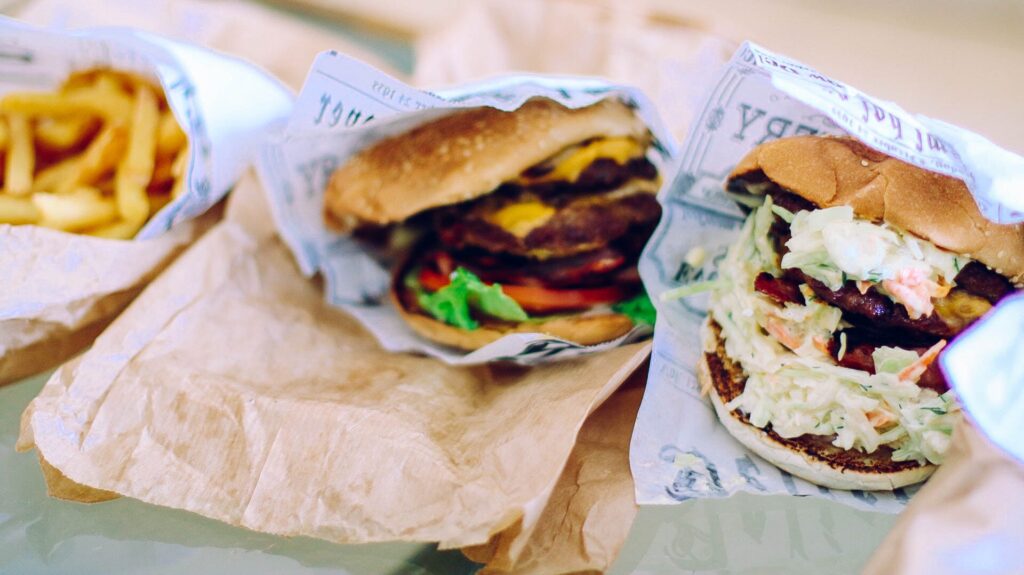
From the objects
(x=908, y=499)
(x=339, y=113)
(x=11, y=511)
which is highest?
(x=339, y=113)

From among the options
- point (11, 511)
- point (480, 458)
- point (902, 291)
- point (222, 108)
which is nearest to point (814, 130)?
point (902, 291)

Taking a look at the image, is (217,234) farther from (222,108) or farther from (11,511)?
(11,511)

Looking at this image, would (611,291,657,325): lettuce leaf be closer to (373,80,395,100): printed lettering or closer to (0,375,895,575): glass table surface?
(0,375,895,575): glass table surface

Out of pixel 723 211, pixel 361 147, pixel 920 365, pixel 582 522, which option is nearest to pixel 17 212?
pixel 361 147

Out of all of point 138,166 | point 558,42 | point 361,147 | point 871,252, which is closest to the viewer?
point 871,252

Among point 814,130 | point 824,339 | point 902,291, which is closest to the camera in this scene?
point 902,291

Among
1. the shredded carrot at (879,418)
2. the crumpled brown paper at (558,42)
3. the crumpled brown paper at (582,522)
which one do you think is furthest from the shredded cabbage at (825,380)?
the crumpled brown paper at (558,42)

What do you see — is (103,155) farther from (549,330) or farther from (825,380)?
(825,380)
